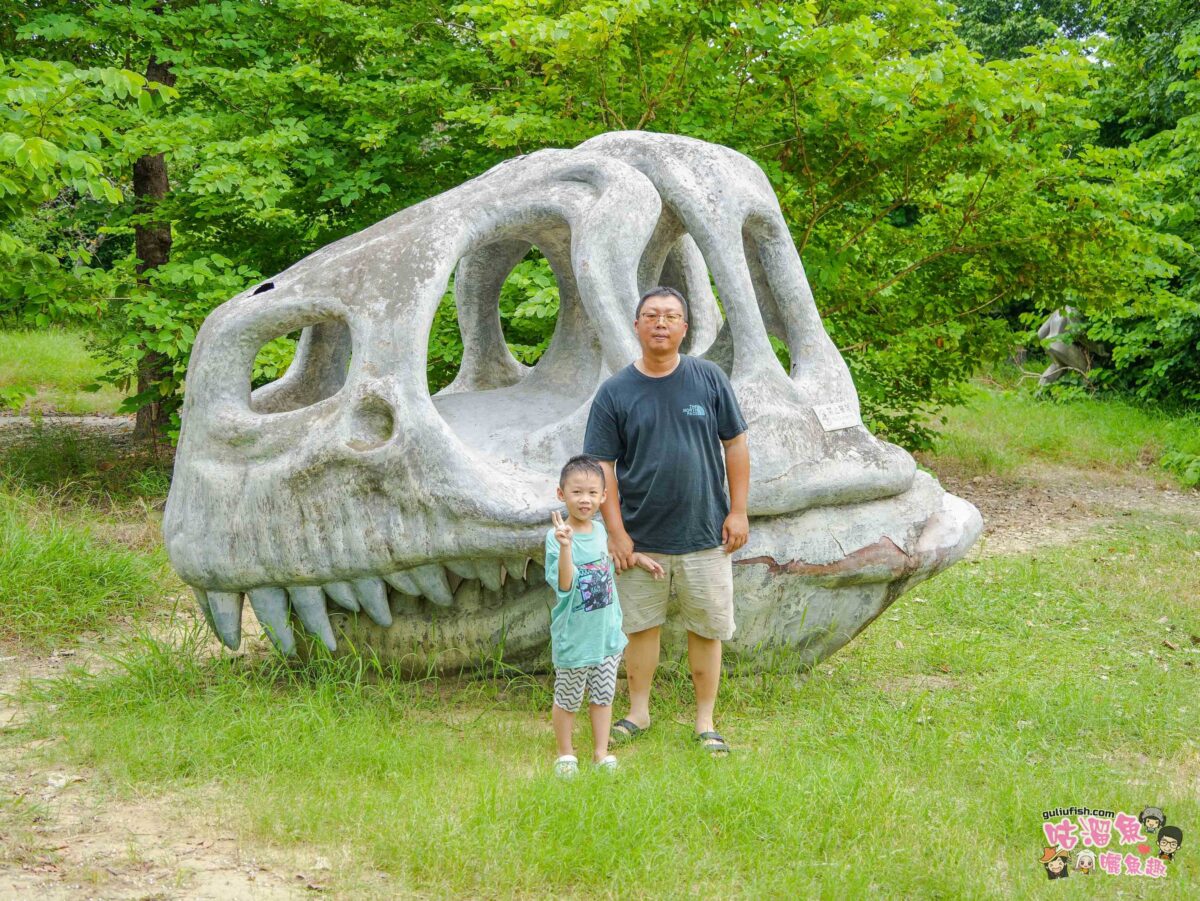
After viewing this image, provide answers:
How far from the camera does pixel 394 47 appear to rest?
8734 mm

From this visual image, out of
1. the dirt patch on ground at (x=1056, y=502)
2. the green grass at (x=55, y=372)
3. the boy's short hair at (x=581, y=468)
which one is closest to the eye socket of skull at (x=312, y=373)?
the boy's short hair at (x=581, y=468)

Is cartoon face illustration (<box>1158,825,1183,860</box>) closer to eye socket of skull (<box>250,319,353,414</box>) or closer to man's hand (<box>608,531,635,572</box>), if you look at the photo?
man's hand (<box>608,531,635,572</box>)

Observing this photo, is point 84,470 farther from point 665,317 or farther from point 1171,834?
point 1171,834

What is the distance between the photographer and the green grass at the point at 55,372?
1533cm

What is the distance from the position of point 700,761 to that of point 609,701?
13.7 inches

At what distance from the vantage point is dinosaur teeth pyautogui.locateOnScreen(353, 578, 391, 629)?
171 inches

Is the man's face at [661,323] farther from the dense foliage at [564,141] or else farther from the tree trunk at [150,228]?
the tree trunk at [150,228]

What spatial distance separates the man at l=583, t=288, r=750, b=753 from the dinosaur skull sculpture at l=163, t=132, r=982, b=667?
1.03 feet

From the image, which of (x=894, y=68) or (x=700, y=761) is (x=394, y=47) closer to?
(x=894, y=68)

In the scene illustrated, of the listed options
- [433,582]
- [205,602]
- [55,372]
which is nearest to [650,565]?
[433,582]

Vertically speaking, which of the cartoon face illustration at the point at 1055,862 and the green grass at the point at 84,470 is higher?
the cartoon face illustration at the point at 1055,862

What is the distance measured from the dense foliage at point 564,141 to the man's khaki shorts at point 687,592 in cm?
267

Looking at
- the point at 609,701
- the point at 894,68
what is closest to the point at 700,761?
the point at 609,701

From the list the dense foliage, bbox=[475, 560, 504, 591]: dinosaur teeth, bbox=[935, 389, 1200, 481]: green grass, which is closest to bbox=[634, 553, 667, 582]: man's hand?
bbox=[475, 560, 504, 591]: dinosaur teeth
